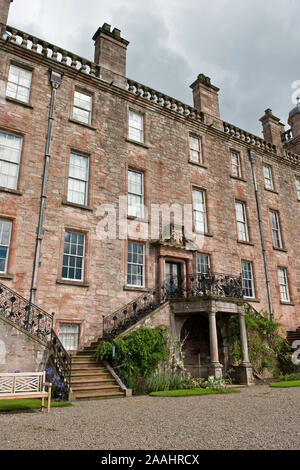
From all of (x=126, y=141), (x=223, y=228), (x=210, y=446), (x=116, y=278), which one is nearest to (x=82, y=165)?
(x=126, y=141)

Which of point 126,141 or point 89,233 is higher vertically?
point 126,141

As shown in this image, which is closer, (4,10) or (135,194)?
(4,10)

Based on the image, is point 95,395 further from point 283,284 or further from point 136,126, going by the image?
point 283,284

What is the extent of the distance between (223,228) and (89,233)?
822 cm

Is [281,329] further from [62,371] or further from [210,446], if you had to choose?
[210,446]

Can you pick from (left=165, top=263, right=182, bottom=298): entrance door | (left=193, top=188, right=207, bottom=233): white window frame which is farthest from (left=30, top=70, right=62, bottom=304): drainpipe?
(left=193, top=188, right=207, bottom=233): white window frame

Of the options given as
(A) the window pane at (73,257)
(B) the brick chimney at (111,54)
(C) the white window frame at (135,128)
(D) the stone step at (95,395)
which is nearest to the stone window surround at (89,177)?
(A) the window pane at (73,257)

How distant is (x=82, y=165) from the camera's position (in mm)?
15695

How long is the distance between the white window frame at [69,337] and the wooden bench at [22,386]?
4631mm

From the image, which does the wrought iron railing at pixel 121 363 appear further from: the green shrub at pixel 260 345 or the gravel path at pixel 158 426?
the green shrub at pixel 260 345

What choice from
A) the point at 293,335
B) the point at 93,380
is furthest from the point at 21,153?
the point at 293,335

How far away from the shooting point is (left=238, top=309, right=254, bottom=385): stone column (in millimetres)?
13883

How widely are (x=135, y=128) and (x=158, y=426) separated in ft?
49.9

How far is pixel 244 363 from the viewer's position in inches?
555
